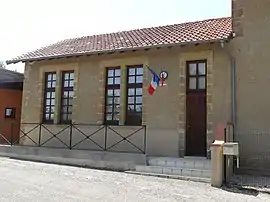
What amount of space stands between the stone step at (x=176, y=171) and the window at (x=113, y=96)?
3.02 metres

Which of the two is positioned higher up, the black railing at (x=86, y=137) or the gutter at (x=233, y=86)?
the gutter at (x=233, y=86)

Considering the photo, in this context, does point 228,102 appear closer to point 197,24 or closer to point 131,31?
point 197,24

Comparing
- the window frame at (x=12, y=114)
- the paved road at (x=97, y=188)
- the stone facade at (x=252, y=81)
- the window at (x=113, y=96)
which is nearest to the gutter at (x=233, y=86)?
the stone facade at (x=252, y=81)

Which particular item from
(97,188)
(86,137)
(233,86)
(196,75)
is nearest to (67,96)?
(86,137)

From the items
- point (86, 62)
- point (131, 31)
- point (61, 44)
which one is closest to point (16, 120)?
point (61, 44)

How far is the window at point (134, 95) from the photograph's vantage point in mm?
12719

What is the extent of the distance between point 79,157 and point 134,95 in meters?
2.80

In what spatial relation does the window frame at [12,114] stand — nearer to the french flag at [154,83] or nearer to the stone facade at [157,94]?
the stone facade at [157,94]

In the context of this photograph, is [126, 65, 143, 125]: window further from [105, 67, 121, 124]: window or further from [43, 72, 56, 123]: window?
[43, 72, 56, 123]: window

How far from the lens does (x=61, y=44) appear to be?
53.0 feet

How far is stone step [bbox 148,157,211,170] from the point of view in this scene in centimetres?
1010

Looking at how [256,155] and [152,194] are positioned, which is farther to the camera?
[256,155]

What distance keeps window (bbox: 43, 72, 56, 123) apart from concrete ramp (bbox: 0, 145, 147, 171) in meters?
1.58

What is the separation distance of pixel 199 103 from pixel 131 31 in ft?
17.6
